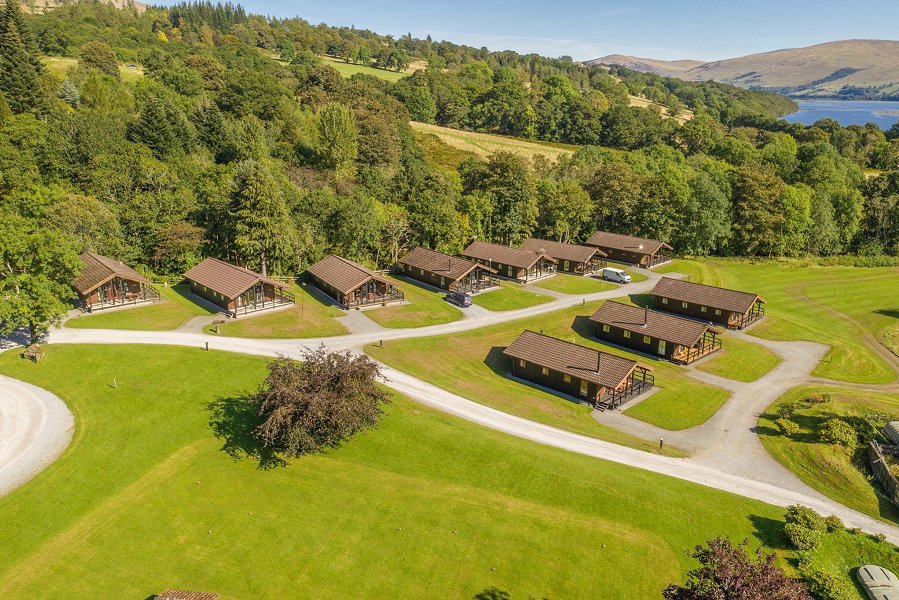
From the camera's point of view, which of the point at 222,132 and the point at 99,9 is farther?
the point at 99,9

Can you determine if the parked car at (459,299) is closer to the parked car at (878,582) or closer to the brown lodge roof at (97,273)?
the brown lodge roof at (97,273)

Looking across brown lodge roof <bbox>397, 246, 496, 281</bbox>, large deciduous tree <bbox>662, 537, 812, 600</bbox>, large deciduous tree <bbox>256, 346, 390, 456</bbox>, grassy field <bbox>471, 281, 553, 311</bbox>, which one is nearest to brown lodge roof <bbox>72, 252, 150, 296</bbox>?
large deciduous tree <bbox>256, 346, 390, 456</bbox>

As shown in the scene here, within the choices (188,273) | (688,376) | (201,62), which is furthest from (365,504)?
(201,62)

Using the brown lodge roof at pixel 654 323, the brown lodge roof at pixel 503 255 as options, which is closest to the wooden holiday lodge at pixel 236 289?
the brown lodge roof at pixel 503 255

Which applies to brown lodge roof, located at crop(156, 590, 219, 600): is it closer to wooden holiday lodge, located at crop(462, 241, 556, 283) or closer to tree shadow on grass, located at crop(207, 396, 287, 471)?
tree shadow on grass, located at crop(207, 396, 287, 471)

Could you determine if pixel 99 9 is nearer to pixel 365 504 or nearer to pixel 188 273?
pixel 188 273
